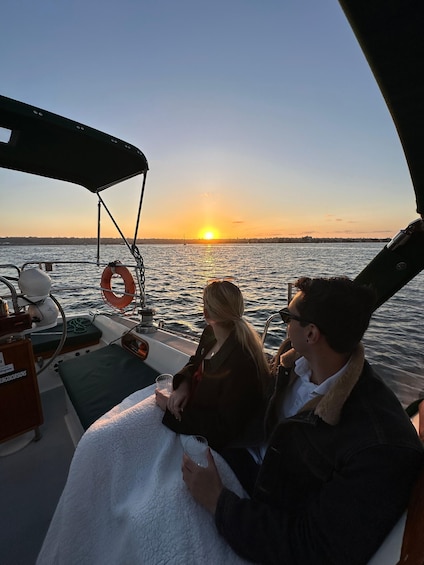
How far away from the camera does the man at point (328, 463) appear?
65cm

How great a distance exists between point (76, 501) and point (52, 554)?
0.75 ft

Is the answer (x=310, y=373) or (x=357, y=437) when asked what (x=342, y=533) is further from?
(x=310, y=373)

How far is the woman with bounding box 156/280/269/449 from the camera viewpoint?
120 centimetres

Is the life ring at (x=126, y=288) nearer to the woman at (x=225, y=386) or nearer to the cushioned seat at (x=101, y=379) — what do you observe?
the cushioned seat at (x=101, y=379)

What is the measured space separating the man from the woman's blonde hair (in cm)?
31

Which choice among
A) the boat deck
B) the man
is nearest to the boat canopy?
the man

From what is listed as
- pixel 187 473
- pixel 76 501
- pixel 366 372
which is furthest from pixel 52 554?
pixel 366 372

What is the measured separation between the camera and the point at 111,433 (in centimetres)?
120

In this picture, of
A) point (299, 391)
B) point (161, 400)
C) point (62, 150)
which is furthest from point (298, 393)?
point (62, 150)

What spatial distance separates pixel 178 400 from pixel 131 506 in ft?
1.48

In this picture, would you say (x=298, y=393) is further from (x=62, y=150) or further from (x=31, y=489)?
(x=62, y=150)

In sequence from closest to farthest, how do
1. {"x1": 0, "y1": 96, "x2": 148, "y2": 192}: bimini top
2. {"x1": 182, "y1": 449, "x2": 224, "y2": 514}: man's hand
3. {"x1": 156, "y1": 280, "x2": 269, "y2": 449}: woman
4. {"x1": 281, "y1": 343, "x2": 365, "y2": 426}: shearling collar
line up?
{"x1": 281, "y1": 343, "x2": 365, "y2": 426}: shearling collar < {"x1": 182, "y1": 449, "x2": 224, "y2": 514}: man's hand < {"x1": 156, "y1": 280, "x2": 269, "y2": 449}: woman < {"x1": 0, "y1": 96, "x2": 148, "y2": 192}: bimini top

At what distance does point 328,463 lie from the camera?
780 mm

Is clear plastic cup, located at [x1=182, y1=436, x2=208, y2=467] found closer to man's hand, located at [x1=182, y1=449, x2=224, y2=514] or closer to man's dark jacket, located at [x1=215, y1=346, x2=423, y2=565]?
man's hand, located at [x1=182, y1=449, x2=224, y2=514]
